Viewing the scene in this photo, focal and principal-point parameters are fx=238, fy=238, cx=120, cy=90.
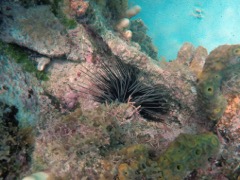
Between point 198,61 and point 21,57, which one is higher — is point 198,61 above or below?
above

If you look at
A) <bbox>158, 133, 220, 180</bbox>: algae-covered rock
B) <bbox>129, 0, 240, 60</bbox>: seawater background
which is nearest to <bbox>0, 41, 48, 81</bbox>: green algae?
<bbox>158, 133, 220, 180</bbox>: algae-covered rock

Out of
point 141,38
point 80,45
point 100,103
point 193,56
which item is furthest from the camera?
point 141,38

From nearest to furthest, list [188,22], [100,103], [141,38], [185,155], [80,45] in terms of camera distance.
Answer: [185,155]
[100,103]
[80,45]
[141,38]
[188,22]

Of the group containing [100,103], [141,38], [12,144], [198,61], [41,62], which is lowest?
[12,144]

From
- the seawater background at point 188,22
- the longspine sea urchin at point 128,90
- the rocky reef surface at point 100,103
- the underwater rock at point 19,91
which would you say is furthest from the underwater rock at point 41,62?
the seawater background at point 188,22

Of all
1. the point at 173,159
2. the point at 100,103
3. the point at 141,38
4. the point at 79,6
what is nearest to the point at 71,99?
the point at 100,103

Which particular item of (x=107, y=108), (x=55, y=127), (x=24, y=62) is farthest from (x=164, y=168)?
(x=24, y=62)

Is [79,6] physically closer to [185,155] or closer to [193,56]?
[193,56]

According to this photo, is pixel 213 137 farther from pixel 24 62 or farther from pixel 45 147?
pixel 24 62
